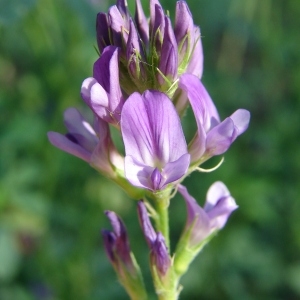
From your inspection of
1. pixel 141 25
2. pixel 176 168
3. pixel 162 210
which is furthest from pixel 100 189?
pixel 176 168

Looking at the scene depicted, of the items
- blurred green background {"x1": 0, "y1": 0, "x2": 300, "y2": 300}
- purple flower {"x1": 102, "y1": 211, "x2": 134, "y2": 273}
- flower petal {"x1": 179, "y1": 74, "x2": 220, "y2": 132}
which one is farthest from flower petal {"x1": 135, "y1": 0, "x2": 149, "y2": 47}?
Answer: blurred green background {"x1": 0, "y1": 0, "x2": 300, "y2": 300}

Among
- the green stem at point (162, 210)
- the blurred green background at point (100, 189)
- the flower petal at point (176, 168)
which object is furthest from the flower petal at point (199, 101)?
the blurred green background at point (100, 189)

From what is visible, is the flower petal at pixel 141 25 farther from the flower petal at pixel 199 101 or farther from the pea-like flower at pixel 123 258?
the pea-like flower at pixel 123 258

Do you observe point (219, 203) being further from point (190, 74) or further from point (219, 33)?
point (219, 33)

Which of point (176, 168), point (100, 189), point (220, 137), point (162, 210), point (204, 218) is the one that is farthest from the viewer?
point (100, 189)

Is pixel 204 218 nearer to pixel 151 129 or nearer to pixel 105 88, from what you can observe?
pixel 151 129

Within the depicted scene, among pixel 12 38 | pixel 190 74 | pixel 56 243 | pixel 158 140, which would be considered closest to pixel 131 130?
pixel 158 140
